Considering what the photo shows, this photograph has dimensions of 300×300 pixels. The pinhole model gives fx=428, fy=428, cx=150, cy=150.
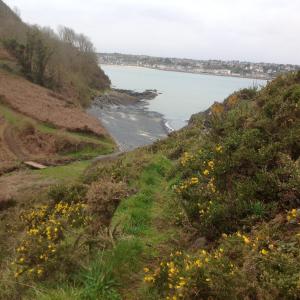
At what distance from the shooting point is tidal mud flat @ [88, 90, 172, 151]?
4284cm

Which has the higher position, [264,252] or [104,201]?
[264,252]

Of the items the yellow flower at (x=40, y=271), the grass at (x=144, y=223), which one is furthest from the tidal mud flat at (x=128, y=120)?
the yellow flower at (x=40, y=271)

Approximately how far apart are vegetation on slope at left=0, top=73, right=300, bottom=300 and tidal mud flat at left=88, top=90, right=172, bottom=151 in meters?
28.4

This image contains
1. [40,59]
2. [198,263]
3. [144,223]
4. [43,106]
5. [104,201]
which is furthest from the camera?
[40,59]

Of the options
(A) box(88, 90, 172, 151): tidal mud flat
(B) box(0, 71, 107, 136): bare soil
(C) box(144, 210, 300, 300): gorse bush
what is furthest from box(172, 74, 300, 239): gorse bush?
(B) box(0, 71, 107, 136): bare soil

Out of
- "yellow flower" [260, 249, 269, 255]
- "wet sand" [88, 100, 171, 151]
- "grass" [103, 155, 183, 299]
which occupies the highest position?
"yellow flower" [260, 249, 269, 255]

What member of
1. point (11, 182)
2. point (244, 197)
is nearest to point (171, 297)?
point (244, 197)

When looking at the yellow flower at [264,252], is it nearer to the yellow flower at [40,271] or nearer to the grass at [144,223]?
the grass at [144,223]

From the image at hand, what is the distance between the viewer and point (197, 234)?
20.3 feet

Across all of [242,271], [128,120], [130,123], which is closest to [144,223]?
[242,271]

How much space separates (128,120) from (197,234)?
4913 cm

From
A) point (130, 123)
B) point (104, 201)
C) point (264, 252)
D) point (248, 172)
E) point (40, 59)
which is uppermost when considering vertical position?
point (40, 59)

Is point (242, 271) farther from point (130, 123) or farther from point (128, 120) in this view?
point (128, 120)

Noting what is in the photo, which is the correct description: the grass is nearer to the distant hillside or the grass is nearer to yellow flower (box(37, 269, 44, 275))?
yellow flower (box(37, 269, 44, 275))
